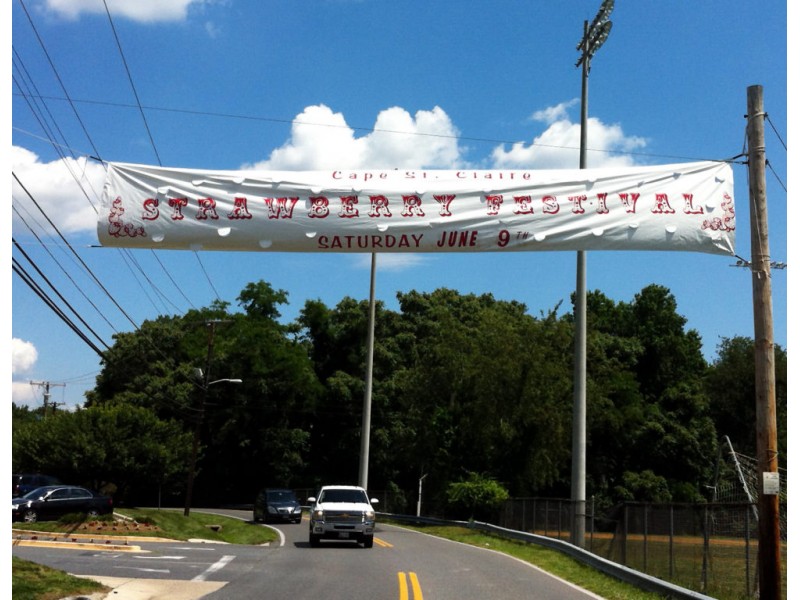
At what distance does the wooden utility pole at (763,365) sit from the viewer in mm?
13188

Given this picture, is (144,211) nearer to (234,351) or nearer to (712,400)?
(234,351)

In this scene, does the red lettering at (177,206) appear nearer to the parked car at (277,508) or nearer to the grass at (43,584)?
the grass at (43,584)

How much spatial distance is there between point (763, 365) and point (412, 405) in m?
41.2

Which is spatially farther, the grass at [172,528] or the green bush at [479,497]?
the green bush at [479,497]

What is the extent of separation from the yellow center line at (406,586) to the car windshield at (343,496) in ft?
28.1

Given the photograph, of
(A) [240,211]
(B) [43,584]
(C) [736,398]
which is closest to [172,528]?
(B) [43,584]

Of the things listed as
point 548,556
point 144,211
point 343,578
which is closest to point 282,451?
point 548,556

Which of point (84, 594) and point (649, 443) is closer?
point (84, 594)

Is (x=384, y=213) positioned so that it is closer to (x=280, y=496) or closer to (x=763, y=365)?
(x=763, y=365)

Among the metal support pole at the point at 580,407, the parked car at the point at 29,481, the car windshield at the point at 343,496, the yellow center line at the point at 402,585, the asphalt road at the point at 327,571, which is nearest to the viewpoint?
the yellow center line at the point at 402,585

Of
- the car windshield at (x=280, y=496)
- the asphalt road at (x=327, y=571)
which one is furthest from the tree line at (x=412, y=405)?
the asphalt road at (x=327, y=571)

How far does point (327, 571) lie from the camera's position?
17984 millimetres

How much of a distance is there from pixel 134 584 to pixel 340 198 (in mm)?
7666

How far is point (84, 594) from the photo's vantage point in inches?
497
